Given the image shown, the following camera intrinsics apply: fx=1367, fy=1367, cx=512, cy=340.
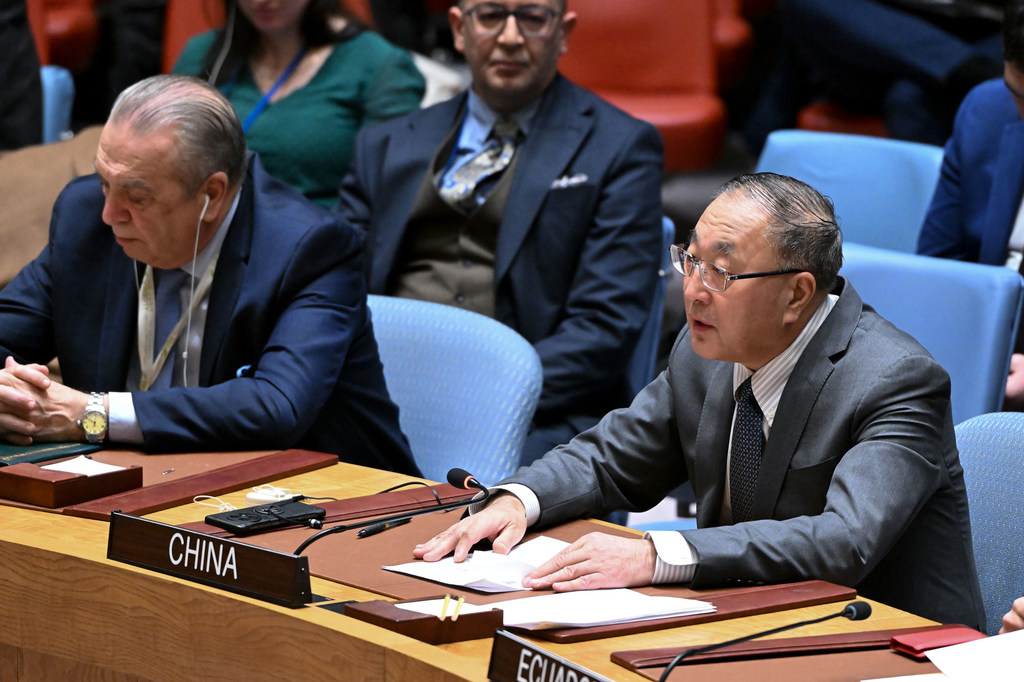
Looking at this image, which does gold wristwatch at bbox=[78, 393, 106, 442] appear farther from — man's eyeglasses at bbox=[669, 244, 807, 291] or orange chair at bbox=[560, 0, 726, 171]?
orange chair at bbox=[560, 0, 726, 171]

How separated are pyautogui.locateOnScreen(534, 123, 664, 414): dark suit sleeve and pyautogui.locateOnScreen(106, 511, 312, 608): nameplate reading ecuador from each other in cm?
144

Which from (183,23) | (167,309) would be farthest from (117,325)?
(183,23)

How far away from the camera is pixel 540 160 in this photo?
325cm

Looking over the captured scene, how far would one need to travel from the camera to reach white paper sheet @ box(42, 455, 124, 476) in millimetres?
2059

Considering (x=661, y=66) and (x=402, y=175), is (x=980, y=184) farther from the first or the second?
(x=661, y=66)

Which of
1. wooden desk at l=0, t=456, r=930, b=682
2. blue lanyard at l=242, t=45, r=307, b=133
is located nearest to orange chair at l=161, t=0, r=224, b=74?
blue lanyard at l=242, t=45, r=307, b=133

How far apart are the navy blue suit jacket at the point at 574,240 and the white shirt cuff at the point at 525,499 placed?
1.13 metres

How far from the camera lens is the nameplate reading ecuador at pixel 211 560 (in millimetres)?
1576

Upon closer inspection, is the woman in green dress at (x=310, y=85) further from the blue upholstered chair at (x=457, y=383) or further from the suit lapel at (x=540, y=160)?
the blue upholstered chair at (x=457, y=383)

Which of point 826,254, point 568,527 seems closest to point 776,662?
point 568,527

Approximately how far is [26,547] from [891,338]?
121 centimetres

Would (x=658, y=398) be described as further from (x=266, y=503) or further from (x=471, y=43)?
(x=471, y=43)

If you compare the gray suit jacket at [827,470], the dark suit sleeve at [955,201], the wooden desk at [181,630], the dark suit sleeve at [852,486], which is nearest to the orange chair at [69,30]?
the dark suit sleeve at [955,201]

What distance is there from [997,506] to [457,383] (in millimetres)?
1020
